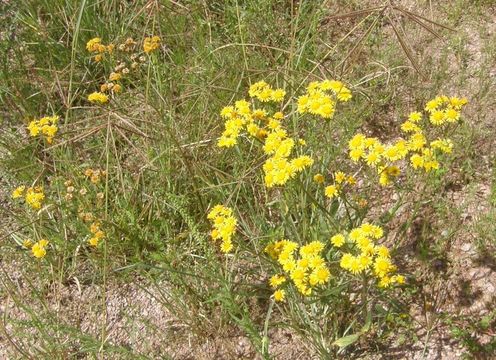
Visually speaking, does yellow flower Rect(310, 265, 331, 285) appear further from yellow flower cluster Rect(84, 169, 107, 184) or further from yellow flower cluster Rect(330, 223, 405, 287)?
yellow flower cluster Rect(84, 169, 107, 184)

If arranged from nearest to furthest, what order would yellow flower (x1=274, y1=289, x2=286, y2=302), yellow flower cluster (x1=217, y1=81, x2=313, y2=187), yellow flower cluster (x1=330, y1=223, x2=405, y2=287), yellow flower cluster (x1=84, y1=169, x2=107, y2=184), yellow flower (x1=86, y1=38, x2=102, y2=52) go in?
yellow flower cluster (x1=330, y1=223, x2=405, y2=287)
yellow flower cluster (x1=217, y1=81, x2=313, y2=187)
yellow flower (x1=274, y1=289, x2=286, y2=302)
yellow flower cluster (x1=84, y1=169, x2=107, y2=184)
yellow flower (x1=86, y1=38, x2=102, y2=52)

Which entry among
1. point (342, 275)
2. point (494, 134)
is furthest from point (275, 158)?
point (494, 134)

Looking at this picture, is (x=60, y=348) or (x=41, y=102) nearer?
(x=60, y=348)

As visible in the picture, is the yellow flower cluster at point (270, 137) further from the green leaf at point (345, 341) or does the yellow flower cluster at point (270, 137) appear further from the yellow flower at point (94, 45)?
the yellow flower at point (94, 45)

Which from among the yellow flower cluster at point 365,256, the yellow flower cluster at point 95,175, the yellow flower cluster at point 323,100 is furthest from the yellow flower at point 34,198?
the yellow flower cluster at point 365,256

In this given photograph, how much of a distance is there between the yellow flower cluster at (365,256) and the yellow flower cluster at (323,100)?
45cm

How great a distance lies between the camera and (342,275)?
210 centimetres

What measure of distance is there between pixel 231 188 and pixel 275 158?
597mm

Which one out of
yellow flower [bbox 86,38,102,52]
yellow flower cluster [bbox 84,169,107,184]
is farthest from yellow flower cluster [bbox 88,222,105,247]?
yellow flower [bbox 86,38,102,52]

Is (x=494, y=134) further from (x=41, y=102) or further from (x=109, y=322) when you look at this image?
(x=41, y=102)

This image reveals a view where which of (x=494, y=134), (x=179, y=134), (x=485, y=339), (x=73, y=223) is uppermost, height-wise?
(x=494, y=134)

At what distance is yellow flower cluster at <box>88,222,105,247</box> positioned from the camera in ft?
7.42

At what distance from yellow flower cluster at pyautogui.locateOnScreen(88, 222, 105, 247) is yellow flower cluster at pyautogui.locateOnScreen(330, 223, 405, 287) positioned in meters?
1.02

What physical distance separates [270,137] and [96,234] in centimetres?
89
